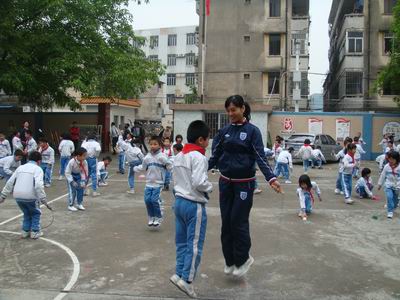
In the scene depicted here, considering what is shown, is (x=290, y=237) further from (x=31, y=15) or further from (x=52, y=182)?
(x=31, y=15)

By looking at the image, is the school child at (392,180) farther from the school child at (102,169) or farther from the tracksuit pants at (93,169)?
the school child at (102,169)

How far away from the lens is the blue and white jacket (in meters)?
5.42

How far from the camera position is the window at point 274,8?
36.2 m

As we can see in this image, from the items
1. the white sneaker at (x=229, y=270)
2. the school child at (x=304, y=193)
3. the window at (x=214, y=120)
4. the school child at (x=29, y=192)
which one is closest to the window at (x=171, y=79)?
the window at (x=214, y=120)

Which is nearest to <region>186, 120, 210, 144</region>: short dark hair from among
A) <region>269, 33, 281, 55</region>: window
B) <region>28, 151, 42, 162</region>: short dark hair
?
<region>28, 151, 42, 162</region>: short dark hair

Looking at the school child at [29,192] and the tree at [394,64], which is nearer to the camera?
the school child at [29,192]

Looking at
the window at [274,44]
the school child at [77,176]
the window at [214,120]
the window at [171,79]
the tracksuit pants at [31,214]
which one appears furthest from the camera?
the window at [171,79]

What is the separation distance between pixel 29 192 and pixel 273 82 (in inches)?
1210

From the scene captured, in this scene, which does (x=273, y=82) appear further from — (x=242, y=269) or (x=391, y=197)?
(x=242, y=269)

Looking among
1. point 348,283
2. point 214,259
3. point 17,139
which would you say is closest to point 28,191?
point 214,259

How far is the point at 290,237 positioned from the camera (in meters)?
7.89

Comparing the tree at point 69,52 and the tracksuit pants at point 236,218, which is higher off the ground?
the tree at point 69,52

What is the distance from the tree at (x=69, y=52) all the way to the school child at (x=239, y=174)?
16208 millimetres

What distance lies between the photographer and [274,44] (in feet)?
119
